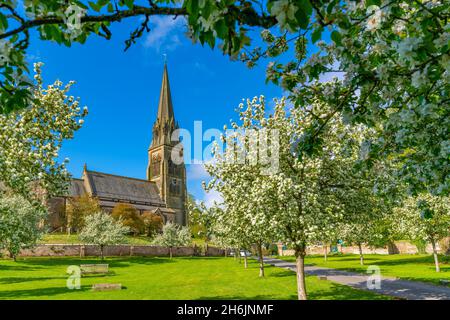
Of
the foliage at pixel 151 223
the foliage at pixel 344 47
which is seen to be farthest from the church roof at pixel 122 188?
the foliage at pixel 344 47

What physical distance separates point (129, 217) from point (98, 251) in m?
23.6

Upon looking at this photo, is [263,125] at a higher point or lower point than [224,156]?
higher

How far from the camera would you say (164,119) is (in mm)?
127938

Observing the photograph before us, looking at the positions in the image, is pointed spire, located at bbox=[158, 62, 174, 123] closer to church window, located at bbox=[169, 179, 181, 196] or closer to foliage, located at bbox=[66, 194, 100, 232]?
church window, located at bbox=[169, 179, 181, 196]

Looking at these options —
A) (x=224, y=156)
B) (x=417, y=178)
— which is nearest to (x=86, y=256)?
(x=224, y=156)

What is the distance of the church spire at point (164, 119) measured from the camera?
415 feet

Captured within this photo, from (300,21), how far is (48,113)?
15013 millimetres

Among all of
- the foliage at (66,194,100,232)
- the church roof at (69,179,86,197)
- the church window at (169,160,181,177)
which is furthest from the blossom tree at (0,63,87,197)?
the church window at (169,160,181,177)

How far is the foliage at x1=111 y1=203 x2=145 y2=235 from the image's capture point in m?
85.6

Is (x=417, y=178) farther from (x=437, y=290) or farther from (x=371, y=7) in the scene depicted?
(x=437, y=290)

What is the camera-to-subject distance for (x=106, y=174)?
114 m

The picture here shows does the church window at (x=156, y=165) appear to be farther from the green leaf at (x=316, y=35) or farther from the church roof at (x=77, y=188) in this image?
the green leaf at (x=316, y=35)

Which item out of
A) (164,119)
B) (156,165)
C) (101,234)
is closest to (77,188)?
(156,165)
